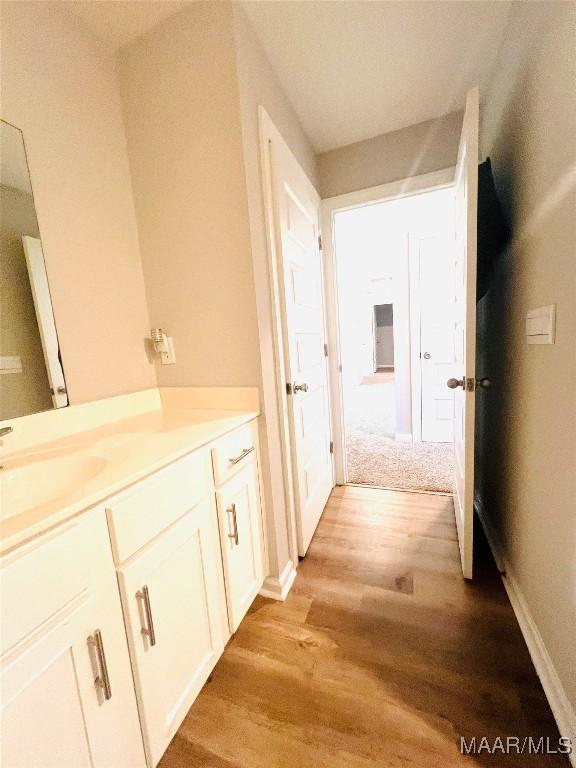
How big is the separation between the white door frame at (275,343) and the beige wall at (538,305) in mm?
940

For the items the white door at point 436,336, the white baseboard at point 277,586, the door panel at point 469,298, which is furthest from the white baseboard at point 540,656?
the white door at point 436,336

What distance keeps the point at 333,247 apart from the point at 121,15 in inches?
55.3

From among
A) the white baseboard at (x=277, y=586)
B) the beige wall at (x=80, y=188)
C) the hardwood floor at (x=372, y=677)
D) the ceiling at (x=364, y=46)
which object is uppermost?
the ceiling at (x=364, y=46)

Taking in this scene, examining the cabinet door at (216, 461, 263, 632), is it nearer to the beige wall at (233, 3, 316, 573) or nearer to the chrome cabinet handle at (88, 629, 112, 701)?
the beige wall at (233, 3, 316, 573)

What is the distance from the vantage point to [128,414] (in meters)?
1.27

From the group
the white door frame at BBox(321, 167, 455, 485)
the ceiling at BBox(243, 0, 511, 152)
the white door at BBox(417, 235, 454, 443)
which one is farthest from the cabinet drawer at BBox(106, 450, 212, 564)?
the white door at BBox(417, 235, 454, 443)

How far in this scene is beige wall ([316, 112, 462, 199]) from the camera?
1.77m

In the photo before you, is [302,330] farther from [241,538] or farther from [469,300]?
[241,538]

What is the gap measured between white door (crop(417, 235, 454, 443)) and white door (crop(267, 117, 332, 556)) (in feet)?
4.51

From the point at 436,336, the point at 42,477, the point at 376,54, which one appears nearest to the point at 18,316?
the point at 42,477

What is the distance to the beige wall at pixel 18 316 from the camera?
917 millimetres

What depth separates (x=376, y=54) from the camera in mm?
1366

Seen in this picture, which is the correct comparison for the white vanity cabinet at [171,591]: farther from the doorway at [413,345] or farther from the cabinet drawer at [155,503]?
the doorway at [413,345]

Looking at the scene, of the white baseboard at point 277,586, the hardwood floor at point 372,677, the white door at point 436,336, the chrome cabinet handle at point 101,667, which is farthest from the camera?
the white door at point 436,336
